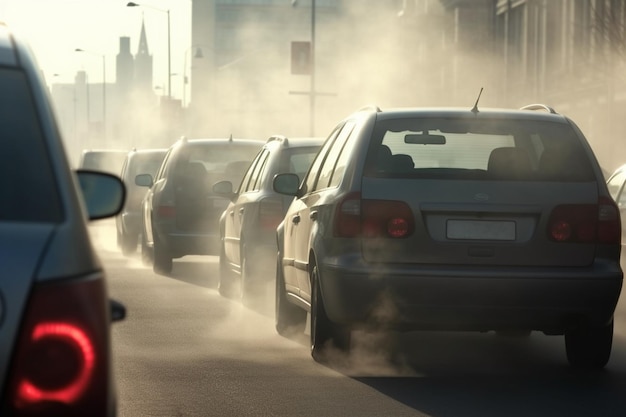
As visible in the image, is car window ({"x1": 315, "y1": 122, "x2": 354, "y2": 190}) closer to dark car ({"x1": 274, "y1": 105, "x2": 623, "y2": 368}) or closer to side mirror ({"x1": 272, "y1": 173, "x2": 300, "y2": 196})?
dark car ({"x1": 274, "y1": 105, "x2": 623, "y2": 368})

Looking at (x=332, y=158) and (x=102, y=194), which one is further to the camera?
(x=332, y=158)

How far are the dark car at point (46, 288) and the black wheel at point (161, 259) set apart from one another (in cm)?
1610

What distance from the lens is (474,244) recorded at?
9141 mm

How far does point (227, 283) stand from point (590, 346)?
281 inches

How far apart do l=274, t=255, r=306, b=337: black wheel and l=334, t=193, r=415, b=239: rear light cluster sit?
260 cm

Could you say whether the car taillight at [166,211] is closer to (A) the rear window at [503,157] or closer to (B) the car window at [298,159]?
(B) the car window at [298,159]

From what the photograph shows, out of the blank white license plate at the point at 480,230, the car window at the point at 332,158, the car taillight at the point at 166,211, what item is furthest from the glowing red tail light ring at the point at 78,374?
the car taillight at the point at 166,211

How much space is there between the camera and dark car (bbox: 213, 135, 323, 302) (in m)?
14.6

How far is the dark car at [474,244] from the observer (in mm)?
9094

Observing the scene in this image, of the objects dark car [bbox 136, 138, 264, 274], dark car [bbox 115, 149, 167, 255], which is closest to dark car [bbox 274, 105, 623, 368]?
dark car [bbox 136, 138, 264, 274]

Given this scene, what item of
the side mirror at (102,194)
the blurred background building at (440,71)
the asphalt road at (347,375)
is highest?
the blurred background building at (440,71)

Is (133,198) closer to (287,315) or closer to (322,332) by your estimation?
(287,315)

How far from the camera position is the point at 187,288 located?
17406 millimetres

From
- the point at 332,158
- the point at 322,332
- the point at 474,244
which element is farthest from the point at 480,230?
the point at 332,158
